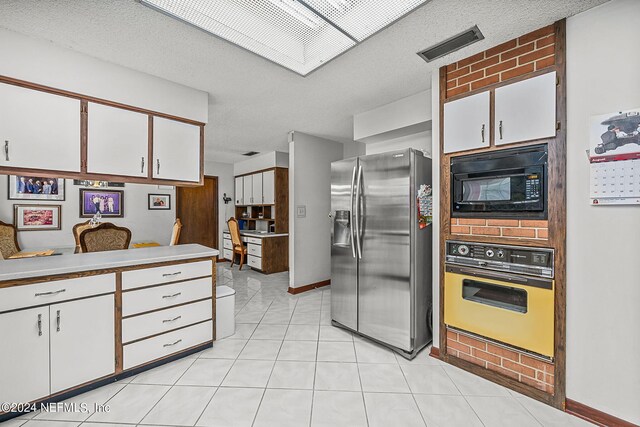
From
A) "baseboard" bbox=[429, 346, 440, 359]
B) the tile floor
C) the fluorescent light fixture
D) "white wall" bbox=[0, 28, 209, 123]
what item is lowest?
the tile floor

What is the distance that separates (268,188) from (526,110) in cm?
460

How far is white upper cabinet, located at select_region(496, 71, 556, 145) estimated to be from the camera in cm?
172

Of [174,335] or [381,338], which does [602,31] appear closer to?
[381,338]

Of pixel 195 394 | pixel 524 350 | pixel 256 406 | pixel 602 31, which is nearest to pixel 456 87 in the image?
pixel 602 31

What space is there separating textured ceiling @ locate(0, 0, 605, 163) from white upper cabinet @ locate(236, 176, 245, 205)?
3.34 metres

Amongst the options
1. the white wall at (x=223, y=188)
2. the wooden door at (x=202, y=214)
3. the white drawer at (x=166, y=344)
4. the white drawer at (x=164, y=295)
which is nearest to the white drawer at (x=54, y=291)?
the white drawer at (x=164, y=295)

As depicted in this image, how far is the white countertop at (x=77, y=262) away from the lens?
162 cm

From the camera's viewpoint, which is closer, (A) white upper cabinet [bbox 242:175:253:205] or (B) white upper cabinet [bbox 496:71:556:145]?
(B) white upper cabinet [bbox 496:71:556:145]

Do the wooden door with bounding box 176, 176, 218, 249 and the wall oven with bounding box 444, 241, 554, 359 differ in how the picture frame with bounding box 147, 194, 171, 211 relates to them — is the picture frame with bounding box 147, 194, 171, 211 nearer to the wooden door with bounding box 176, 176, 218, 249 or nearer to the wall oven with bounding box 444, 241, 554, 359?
the wooden door with bounding box 176, 176, 218, 249

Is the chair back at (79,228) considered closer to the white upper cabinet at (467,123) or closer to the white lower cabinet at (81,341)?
the white lower cabinet at (81,341)

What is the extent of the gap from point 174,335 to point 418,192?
2354mm

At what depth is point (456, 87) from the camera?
2189 mm

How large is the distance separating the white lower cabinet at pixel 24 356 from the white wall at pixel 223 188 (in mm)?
5007

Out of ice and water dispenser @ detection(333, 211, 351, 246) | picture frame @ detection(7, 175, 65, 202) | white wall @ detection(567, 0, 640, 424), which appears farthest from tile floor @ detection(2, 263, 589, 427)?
picture frame @ detection(7, 175, 65, 202)
